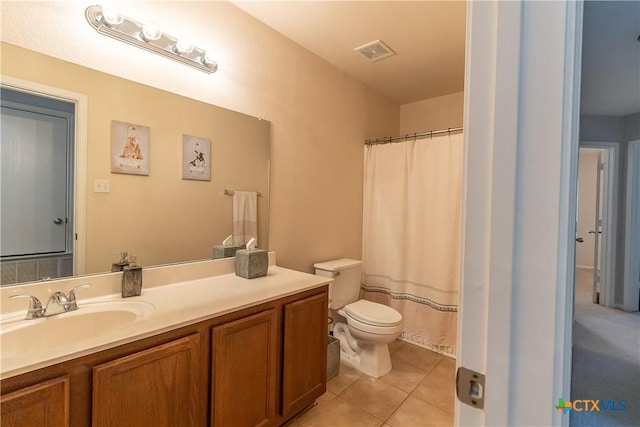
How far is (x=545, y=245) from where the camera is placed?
0.42 m

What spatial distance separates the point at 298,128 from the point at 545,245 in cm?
212

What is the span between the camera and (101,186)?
139 cm

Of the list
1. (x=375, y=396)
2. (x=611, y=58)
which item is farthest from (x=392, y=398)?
(x=611, y=58)

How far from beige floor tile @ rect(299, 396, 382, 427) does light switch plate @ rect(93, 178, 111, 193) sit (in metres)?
1.63

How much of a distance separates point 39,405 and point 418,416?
5.93ft

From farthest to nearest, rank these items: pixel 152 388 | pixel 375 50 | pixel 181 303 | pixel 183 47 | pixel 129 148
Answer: pixel 375 50
pixel 183 47
pixel 129 148
pixel 181 303
pixel 152 388

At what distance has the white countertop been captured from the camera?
0.87 meters

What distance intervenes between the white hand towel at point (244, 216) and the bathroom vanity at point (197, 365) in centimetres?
29

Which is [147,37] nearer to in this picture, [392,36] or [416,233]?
[392,36]

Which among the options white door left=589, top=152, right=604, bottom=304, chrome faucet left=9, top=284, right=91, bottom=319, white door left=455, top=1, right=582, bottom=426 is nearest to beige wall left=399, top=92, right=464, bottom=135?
white door left=589, top=152, right=604, bottom=304

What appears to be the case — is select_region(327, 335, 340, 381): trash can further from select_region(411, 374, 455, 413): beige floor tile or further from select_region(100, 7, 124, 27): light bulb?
select_region(100, 7, 124, 27): light bulb

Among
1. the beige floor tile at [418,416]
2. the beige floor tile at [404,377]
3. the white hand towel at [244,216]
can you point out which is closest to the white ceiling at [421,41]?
the white hand towel at [244,216]

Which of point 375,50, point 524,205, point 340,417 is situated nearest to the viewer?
point 524,205

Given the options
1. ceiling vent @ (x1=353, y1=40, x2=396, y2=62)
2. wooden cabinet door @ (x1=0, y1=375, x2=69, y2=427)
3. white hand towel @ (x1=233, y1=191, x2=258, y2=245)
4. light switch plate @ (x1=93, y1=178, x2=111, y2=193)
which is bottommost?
wooden cabinet door @ (x1=0, y1=375, x2=69, y2=427)
